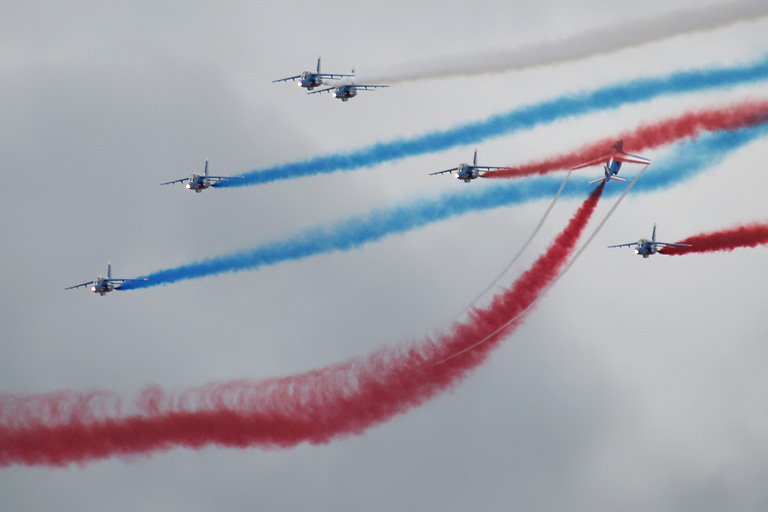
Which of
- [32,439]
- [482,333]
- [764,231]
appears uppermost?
[764,231]

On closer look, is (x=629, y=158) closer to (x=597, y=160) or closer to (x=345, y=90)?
(x=597, y=160)

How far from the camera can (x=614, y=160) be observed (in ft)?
300

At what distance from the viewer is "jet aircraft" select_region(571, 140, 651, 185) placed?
9100cm

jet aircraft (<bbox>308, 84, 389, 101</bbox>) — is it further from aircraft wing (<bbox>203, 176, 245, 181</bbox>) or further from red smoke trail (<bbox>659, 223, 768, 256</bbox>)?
red smoke trail (<bbox>659, 223, 768, 256</bbox>)

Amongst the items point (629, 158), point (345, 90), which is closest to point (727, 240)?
point (629, 158)

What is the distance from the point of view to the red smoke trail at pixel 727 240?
89981mm

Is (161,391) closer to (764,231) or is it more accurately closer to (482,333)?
(482,333)

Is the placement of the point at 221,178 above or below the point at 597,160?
below

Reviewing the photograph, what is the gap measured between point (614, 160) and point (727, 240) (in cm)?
684

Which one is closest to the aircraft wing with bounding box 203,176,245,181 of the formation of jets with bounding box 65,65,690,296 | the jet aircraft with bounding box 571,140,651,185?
the formation of jets with bounding box 65,65,690,296

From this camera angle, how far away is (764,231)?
294 ft

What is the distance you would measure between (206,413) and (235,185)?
13.2 metres

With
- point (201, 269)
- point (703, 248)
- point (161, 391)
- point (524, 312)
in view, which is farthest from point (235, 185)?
point (703, 248)

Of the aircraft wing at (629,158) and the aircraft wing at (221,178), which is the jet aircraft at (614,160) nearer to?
the aircraft wing at (629,158)
